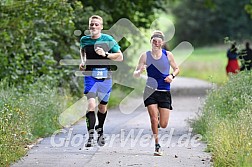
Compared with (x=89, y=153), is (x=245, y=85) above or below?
above

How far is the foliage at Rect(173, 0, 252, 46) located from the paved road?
5890 cm

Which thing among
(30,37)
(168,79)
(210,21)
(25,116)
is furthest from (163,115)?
(210,21)

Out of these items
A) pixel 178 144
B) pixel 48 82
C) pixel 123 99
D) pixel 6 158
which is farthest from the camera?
pixel 123 99

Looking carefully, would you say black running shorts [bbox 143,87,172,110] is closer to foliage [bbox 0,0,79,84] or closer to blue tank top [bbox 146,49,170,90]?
blue tank top [bbox 146,49,170,90]

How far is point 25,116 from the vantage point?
41.7 ft

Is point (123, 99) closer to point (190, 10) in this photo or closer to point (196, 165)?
point (196, 165)

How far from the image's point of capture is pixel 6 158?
1011 centimetres

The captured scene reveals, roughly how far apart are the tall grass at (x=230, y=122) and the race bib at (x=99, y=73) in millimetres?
1983

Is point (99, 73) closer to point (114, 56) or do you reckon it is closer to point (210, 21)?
point (114, 56)

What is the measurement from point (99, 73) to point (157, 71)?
1022 millimetres

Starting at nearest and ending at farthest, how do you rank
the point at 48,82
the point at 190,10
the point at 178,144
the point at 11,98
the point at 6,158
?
the point at 6,158, the point at 178,144, the point at 11,98, the point at 48,82, the point at 190,10

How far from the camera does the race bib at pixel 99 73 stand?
1211cm

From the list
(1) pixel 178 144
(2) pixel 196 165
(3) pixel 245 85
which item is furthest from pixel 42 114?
(2) pixel 196 165

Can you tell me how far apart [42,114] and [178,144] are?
3075mm
